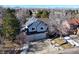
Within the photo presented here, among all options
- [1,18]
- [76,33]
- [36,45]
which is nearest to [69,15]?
[76,33]

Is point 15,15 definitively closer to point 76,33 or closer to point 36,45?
point 36,45

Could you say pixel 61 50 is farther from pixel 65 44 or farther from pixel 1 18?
pixel 1 18

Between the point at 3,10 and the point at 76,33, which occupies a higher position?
the point at 3,10
